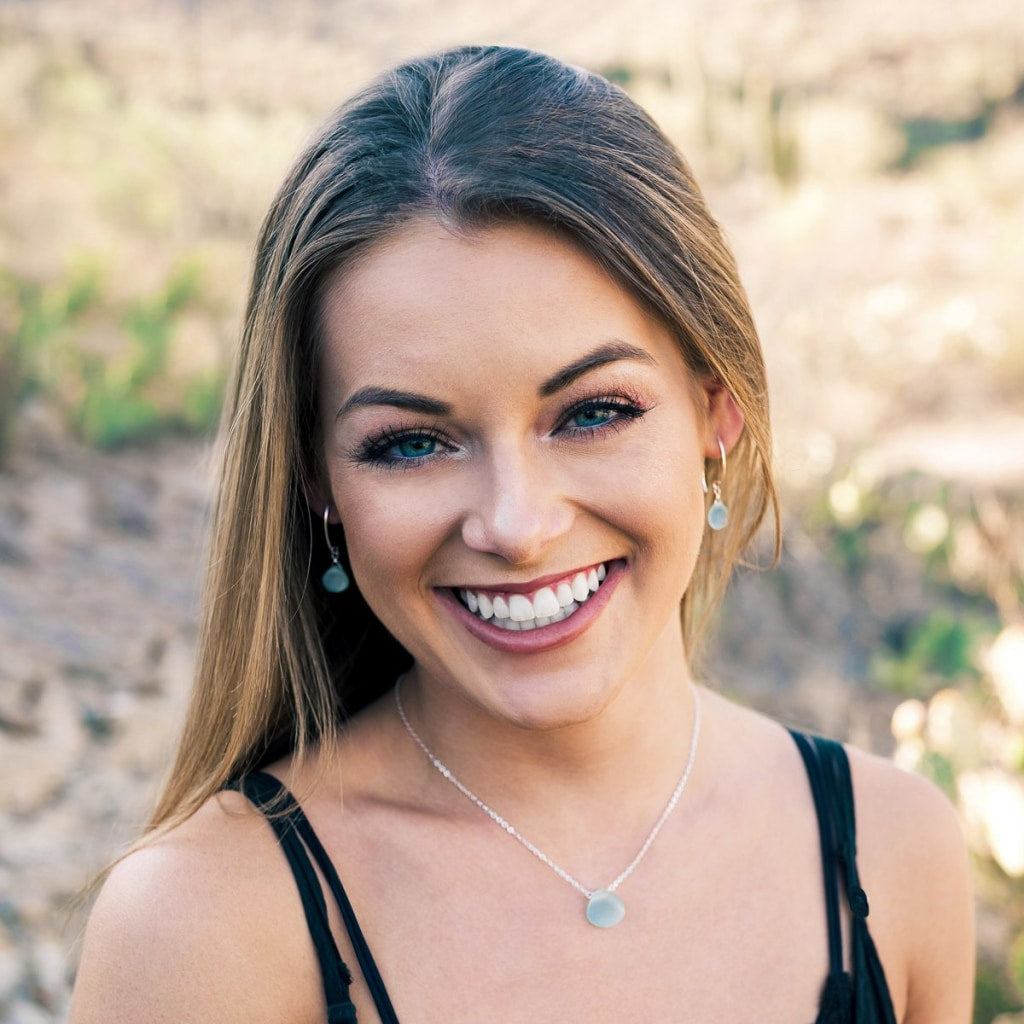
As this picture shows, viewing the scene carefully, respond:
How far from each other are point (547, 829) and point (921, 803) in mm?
625

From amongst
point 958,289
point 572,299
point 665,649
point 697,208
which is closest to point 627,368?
point 572,299

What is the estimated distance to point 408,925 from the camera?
1800 mm

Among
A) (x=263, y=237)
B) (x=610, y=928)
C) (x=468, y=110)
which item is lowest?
(x=610, y=928)

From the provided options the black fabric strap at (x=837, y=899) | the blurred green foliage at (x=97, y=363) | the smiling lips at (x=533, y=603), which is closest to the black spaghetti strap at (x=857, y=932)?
the black fabric strap at (x=837, y=899)

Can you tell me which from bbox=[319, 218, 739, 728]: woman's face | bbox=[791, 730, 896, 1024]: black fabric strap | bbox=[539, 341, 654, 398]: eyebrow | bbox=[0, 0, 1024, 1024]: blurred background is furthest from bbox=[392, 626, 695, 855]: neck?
bbox=[0, 0, 1024, 1024]: blurred background

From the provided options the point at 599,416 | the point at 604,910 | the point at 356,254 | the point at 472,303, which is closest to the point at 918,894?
the point at 604,910

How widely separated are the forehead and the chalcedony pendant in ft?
2.59

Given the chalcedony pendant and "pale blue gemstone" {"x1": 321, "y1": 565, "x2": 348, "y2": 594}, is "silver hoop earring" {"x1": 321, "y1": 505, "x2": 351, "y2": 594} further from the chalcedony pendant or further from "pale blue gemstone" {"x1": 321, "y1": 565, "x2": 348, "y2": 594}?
the chalcedony pendant

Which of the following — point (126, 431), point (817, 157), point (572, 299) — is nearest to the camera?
point (572, 299)

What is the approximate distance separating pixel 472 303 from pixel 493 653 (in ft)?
1.55

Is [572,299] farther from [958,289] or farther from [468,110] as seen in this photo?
[958,289]

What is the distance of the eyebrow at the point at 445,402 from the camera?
1613 millimetres

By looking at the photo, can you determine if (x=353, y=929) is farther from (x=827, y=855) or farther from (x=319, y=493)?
(x=827, y=855)

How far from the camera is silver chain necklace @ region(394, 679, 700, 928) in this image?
1.85 metres
